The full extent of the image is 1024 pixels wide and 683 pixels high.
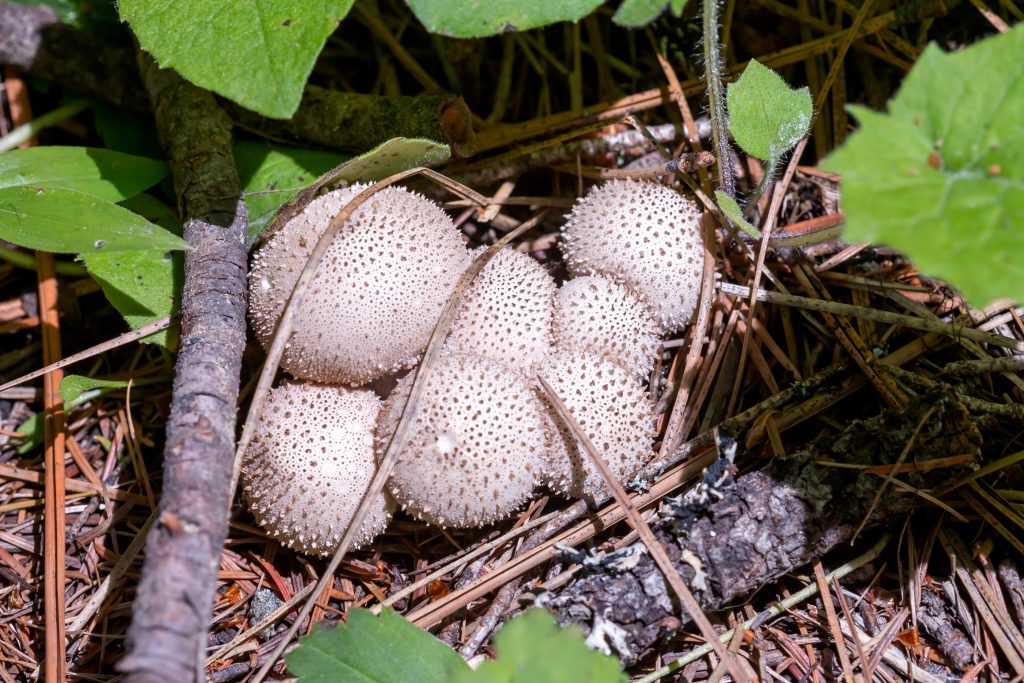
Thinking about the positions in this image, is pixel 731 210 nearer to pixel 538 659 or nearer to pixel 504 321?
pixel 504 321

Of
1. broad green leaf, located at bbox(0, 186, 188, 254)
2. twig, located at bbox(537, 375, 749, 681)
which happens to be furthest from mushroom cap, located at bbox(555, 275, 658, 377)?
broad green leaf, located at bbox(0, 186, 188, 254)

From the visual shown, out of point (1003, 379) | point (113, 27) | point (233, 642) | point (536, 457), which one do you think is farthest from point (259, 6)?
point (1003, 379)

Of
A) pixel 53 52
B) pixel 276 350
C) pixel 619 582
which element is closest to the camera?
pixel 619 582

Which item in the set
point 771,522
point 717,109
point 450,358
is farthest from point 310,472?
point 717,109

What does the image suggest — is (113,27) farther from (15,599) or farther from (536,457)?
(536,457)

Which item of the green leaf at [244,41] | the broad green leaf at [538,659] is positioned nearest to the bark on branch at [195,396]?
the green leaf at [244,41]

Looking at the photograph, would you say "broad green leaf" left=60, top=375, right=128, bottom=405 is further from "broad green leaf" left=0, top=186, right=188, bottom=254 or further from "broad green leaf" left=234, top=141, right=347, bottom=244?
"broad green leaf" left=234, top=141, right=347, bottom=244
